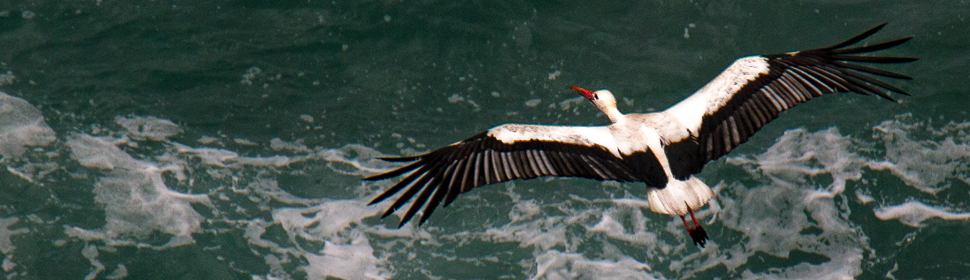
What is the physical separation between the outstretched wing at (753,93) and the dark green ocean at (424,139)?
3.30 metres

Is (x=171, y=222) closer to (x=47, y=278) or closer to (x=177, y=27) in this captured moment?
(x=47, y=278)

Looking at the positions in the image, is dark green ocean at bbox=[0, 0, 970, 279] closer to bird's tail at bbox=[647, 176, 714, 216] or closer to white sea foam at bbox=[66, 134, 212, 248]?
white sea foam at bbox=[66, 134, 212, 248]

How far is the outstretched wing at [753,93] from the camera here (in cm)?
794

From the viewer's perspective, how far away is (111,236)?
63.6ft

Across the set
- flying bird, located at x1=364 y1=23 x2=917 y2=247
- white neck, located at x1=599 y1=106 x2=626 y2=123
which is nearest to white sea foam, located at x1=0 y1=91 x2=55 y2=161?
flying bird, located at x1=364 y1=23 x2=917 y2=247

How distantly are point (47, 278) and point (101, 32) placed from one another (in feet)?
37.7

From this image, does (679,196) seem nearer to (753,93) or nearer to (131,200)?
(753,93)

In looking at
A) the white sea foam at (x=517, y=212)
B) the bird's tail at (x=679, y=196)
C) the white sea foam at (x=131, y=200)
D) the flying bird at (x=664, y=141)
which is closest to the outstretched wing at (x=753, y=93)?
the flying bird at (x=664, y=141)

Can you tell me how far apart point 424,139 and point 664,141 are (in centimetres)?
730

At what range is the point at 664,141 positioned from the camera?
7750 mm

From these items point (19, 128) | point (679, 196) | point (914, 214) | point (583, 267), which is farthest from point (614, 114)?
point (19, 128)

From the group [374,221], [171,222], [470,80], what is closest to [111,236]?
[171,222]

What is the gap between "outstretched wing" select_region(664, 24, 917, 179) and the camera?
7.94 metres

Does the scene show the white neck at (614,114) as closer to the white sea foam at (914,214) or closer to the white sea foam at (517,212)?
the white sea foam at (517,212)
